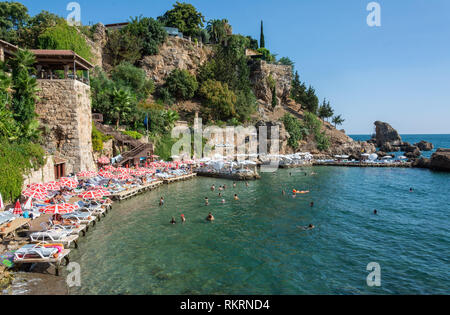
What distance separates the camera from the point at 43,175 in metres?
24.2

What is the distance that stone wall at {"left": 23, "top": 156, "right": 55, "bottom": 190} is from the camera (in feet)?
72.0

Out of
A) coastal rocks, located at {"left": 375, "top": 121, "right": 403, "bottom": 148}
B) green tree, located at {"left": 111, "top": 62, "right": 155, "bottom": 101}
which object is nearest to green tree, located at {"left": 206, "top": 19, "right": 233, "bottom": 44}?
green tree, located at {"left": 111, "top": 62, "right": 155, "bottom": 101}

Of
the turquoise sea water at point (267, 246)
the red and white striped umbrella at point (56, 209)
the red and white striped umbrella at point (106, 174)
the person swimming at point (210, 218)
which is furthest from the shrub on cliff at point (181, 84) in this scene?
the red and white striped umbrella at point (56, 209)

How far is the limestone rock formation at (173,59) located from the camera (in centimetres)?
6250

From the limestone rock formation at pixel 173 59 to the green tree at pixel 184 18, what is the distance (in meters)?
4.82

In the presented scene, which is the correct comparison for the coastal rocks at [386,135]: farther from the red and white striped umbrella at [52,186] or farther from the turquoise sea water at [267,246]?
the red and white striped umbrella at [52,186]

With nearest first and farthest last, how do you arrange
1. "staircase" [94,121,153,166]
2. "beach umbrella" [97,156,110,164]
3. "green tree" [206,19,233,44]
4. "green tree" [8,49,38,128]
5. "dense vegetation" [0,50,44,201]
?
"dense vegetation" [0,50,44,201], "green tree" [8,49,38,128], "beach umbrella" [97,156,110,164], "staircase" [94,121,153,166], "green tree" [206,19,233,44]

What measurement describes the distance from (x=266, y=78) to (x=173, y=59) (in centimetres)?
3017

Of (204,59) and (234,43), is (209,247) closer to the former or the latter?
(204,59)

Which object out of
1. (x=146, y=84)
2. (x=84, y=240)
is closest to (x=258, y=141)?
(x=146, y=84)

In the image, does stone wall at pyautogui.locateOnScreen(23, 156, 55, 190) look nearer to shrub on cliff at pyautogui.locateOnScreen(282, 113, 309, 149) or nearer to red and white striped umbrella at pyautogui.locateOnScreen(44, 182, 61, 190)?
red and white striped umbrella at pyautogui.locateOnScreen(44, 182, 61, 190)

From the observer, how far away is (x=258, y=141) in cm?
5981

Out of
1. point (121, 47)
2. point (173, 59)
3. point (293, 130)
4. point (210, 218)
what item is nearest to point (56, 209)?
point (210, 218)

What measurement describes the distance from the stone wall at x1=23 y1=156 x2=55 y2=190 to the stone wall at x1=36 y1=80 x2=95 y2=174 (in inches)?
116
